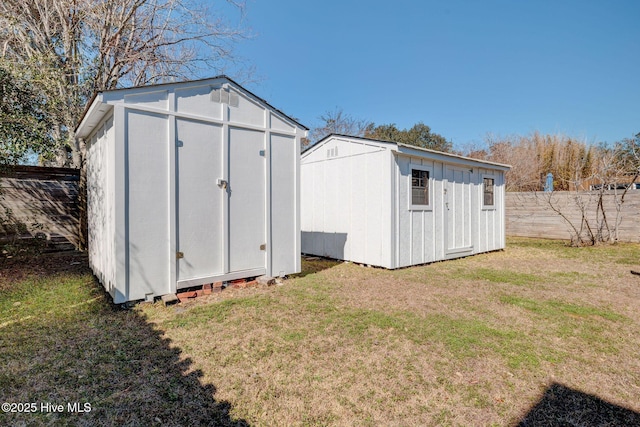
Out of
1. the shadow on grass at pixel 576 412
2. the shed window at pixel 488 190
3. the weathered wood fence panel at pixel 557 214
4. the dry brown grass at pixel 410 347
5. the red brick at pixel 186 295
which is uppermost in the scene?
the shed window at pixel 488 190

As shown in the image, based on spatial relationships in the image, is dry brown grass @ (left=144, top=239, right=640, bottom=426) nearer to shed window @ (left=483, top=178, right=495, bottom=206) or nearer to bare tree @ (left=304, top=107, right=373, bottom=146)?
shed window @ (left=483, top=178, right=495, bottom=206)

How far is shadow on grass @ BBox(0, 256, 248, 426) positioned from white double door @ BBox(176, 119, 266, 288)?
42.6 inches

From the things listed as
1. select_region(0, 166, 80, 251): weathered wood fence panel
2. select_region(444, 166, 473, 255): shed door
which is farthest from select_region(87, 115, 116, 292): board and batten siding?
select_region(444, 166, 473, 255): shed door

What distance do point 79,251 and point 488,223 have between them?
1045 cm

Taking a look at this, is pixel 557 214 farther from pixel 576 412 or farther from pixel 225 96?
pixel 225 96

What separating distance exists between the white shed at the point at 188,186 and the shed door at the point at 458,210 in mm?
4138

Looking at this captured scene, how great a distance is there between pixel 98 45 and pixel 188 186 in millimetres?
6601

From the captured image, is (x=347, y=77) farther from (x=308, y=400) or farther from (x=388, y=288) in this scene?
(x=308, y=400)

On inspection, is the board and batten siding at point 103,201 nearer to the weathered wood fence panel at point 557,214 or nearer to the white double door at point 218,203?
the white double door at point 218,203

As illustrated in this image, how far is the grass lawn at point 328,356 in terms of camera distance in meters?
2.01

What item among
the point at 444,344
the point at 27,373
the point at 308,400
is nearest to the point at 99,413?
the point at 27,373

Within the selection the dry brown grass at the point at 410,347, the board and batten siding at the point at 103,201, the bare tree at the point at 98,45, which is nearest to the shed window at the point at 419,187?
the dry brown grass at the point at 410,347

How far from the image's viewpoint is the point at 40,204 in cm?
656

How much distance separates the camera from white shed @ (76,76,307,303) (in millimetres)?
3826
